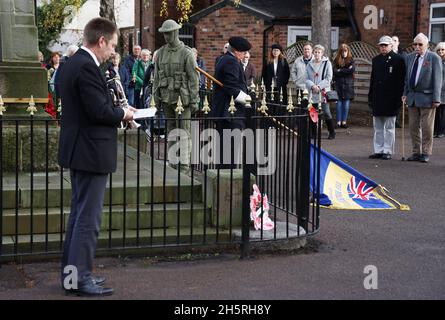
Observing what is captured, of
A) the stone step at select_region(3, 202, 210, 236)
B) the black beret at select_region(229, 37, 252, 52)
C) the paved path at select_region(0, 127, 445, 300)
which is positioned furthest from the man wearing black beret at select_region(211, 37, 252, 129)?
the stone step at select_region(3, 202, 210, 236)

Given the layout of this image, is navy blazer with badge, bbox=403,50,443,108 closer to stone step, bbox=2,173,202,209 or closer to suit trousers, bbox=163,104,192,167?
suit trousers, bbox=163,104,192,167

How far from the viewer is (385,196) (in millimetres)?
10992

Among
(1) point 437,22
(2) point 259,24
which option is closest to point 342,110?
(1) point 437,22

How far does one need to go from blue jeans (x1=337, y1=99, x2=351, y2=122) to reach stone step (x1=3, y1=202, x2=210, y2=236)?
12103 millimetres

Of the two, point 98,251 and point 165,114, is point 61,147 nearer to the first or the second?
point 98,251

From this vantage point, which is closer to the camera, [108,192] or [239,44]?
[108,192]

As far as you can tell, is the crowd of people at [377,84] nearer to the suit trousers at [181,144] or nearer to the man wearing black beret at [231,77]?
the man wearing black beret at [231,77]

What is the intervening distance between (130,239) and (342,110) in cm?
1320

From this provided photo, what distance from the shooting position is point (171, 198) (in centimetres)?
839

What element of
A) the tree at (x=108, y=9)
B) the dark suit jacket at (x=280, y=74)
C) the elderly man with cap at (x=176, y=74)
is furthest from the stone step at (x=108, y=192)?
the dark suit jacket at (x=280, y=74)

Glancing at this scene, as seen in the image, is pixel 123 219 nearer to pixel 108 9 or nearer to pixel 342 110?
pixel 108 9

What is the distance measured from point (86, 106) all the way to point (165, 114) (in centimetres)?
545
